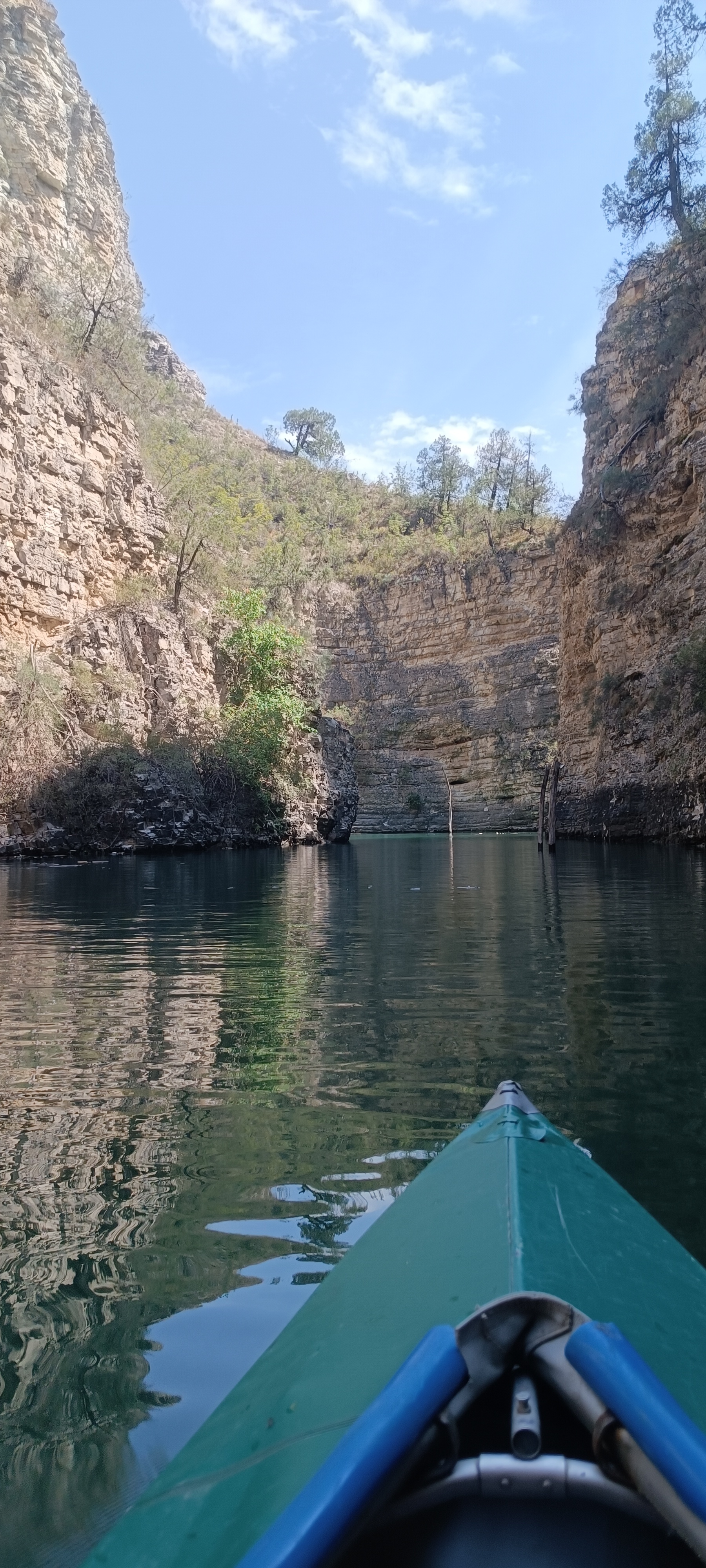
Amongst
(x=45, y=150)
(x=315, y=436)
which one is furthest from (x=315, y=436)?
(x=45, y=150)

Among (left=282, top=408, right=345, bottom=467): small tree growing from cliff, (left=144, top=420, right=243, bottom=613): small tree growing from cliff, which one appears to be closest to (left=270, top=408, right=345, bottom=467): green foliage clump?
(left=282, top=408, right=345, bottom=467): small tree growing from cliff

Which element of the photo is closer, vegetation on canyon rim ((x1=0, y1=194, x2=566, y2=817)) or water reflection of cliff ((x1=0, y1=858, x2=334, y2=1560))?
water reflection of cliff ((x1=0, y1=858, x2=334, y2=1560))

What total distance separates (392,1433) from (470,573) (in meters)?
47.3

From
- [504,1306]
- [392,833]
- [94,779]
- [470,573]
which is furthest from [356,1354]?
[470,573]

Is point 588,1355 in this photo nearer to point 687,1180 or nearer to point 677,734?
point 687,1180

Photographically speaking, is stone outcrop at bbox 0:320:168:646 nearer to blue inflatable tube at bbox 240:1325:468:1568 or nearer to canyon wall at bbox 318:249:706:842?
canyon wall at bbox 318:249:706:842

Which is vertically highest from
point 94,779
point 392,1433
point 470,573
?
point 470,573

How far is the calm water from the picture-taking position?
1.91m

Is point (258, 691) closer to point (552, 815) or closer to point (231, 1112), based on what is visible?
point (552, 815)

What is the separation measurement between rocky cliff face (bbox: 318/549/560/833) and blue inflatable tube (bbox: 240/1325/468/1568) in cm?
4131

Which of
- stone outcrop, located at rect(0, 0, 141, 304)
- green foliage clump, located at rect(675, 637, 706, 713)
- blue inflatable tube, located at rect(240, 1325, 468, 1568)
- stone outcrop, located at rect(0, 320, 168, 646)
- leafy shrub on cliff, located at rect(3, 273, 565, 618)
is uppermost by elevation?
stone outcrop, located at rect(0, 0, 141, 304)

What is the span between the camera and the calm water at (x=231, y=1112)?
1.91m

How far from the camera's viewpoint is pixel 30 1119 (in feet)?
11.4

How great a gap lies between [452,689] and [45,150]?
27.4 metres
